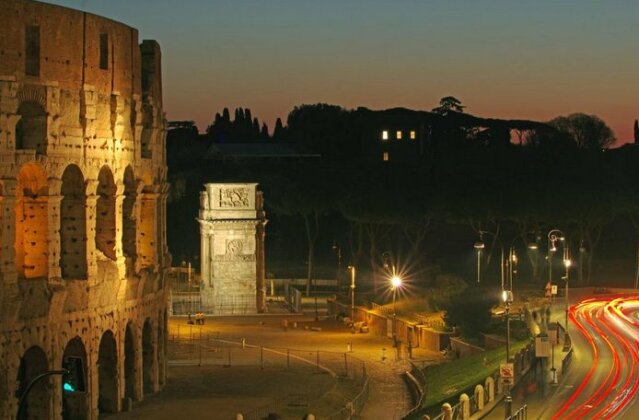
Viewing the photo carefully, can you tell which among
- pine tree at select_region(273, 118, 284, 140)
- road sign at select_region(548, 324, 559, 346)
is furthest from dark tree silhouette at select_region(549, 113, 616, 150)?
road sign at select_region(548, 324, 559, 346)

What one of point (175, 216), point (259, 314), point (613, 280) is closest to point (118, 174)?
point (259, 314)

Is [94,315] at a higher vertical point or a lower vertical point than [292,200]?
lower

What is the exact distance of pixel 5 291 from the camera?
39719 millimetres

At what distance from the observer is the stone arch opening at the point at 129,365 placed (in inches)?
1937

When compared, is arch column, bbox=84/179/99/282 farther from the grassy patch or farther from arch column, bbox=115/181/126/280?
the grassy patch

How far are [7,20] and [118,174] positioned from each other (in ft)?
30.6

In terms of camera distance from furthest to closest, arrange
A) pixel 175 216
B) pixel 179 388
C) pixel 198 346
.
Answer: pixel 175 216
pixel 198 346
pixel 179 388

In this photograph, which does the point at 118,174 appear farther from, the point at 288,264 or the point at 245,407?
the point at 288,264

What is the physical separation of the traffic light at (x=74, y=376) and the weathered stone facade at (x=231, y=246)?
120 ft

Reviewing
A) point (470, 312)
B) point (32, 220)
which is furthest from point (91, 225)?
point (470, 312)

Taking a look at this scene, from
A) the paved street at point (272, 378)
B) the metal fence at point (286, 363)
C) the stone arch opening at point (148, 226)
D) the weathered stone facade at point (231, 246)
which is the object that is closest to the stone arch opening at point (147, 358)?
the paved street at point (272, 378)

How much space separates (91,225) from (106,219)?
9.76 feet

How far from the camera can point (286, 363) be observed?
194 feet

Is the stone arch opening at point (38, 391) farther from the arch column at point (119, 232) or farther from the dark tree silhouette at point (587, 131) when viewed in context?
the dark tree silhouette at point (587, 131)
